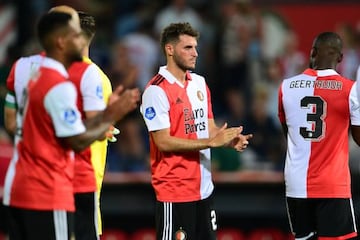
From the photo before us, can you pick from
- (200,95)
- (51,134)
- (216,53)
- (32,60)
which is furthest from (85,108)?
(216,53)

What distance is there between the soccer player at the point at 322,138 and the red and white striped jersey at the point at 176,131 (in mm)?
751

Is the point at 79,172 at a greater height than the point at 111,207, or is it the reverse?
the point at 79,172

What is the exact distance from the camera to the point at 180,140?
30.7ft

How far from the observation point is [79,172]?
8.77 metres

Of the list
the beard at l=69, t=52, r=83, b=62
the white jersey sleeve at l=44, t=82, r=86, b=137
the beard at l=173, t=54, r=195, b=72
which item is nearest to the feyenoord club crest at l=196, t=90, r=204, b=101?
the beard at l=173, t=54, r=195, b=72

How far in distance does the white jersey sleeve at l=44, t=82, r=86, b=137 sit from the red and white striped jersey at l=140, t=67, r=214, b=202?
1968 mm

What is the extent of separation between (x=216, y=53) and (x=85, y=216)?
6835 mm

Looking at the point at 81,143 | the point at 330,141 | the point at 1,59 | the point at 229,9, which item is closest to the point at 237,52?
the point at 229,9

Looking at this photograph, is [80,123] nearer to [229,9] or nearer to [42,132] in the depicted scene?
[42,132]

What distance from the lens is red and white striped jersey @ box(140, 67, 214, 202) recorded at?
946 centimetres

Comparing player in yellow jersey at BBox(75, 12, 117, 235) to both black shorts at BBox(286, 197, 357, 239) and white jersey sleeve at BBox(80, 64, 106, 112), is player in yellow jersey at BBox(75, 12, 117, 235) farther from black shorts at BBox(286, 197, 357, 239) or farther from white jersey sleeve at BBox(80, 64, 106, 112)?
black shorts at BBox(286, 197, 357, 239)

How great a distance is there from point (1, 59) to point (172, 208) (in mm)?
7045

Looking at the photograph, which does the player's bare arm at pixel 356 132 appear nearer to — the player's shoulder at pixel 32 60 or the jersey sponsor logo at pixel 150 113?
the jersey sponsor logo at pixel 150 113

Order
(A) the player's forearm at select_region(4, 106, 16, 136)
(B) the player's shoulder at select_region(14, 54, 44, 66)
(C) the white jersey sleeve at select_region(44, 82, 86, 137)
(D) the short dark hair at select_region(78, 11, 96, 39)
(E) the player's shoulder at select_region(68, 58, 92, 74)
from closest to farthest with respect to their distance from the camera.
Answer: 1. (C) the white jersey sleeve at select_region(44, 82, 86, 137)
2. (B) the player's shoulder at select_region(14, 54, 44, 66)
3. (E) the player's shoulder at select_region(68, 58, 92, 74)
4. (A) the player's forearm at select_region(4, 106, 16, 136)
5. (D) the short dark hair at select_region(78, 11, 96, 39)
